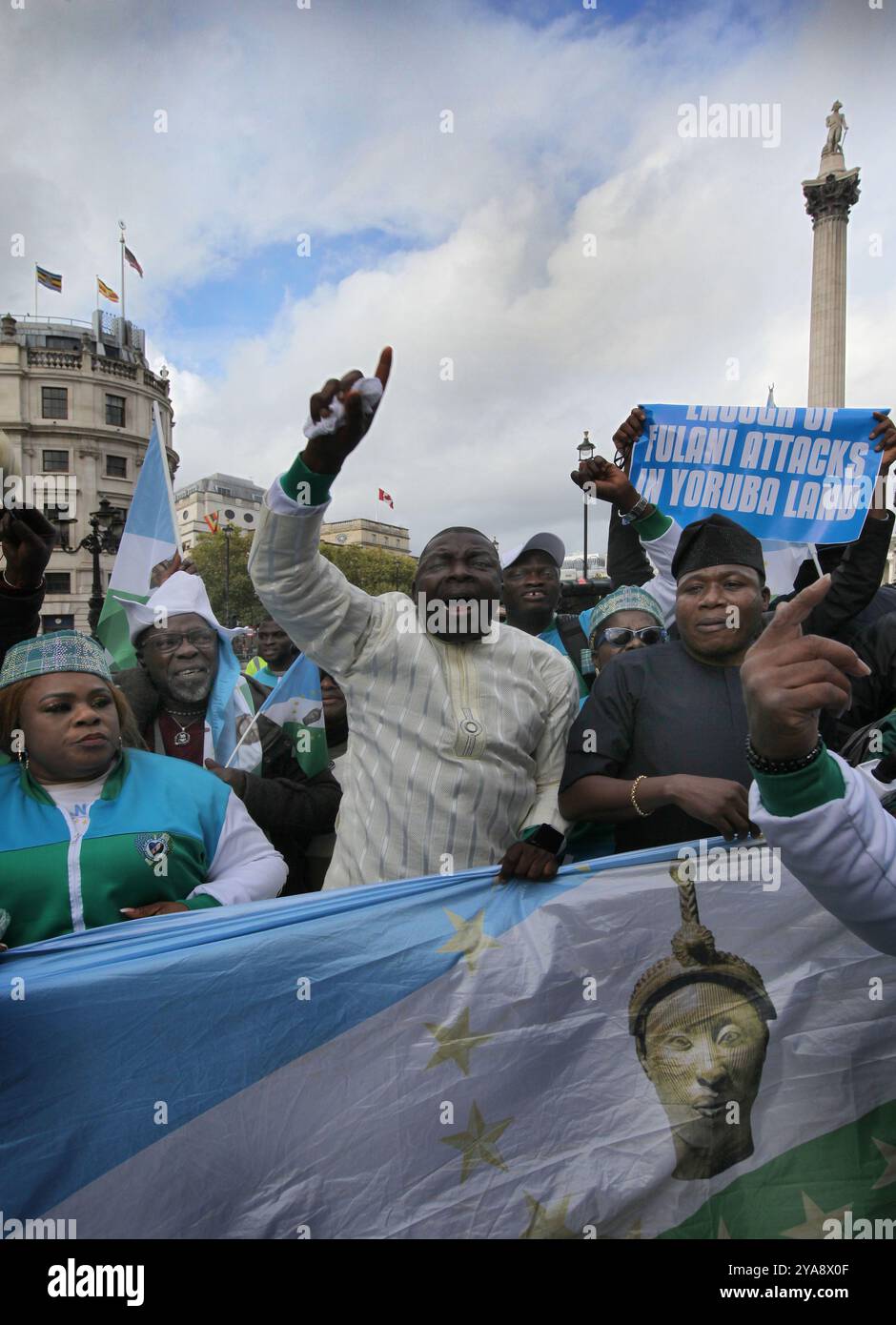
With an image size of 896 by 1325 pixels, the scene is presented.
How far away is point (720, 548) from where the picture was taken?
102 inches

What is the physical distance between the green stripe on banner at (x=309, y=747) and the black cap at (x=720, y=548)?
1741mm

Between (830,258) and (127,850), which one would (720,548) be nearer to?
(127,850)

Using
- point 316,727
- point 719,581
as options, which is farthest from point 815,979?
point 316,727

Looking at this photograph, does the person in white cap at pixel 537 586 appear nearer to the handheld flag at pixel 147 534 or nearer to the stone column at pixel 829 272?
the handheld flag at pixel 147 534

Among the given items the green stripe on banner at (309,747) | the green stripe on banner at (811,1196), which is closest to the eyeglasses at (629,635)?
the green stripe on banner at (309,747)

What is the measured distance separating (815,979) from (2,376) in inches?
2208

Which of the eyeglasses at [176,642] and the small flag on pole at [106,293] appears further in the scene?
the small flag on pole at [106,293]

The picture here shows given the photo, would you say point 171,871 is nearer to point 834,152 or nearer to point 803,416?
point 803,416

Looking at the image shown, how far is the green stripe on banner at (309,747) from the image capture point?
3465 millimetres

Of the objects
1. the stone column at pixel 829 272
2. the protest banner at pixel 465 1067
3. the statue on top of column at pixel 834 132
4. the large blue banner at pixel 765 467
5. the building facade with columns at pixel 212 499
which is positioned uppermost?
the building facade with columns at pixel 212 499

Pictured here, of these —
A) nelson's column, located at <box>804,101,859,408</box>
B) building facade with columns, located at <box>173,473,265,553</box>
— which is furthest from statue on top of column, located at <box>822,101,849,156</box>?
building facade with columns, located at <box>173,473,265,553</box>

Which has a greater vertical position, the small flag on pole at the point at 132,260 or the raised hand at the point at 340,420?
the small flag on pole at the point at 132,260

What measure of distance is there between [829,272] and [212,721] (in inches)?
1284
